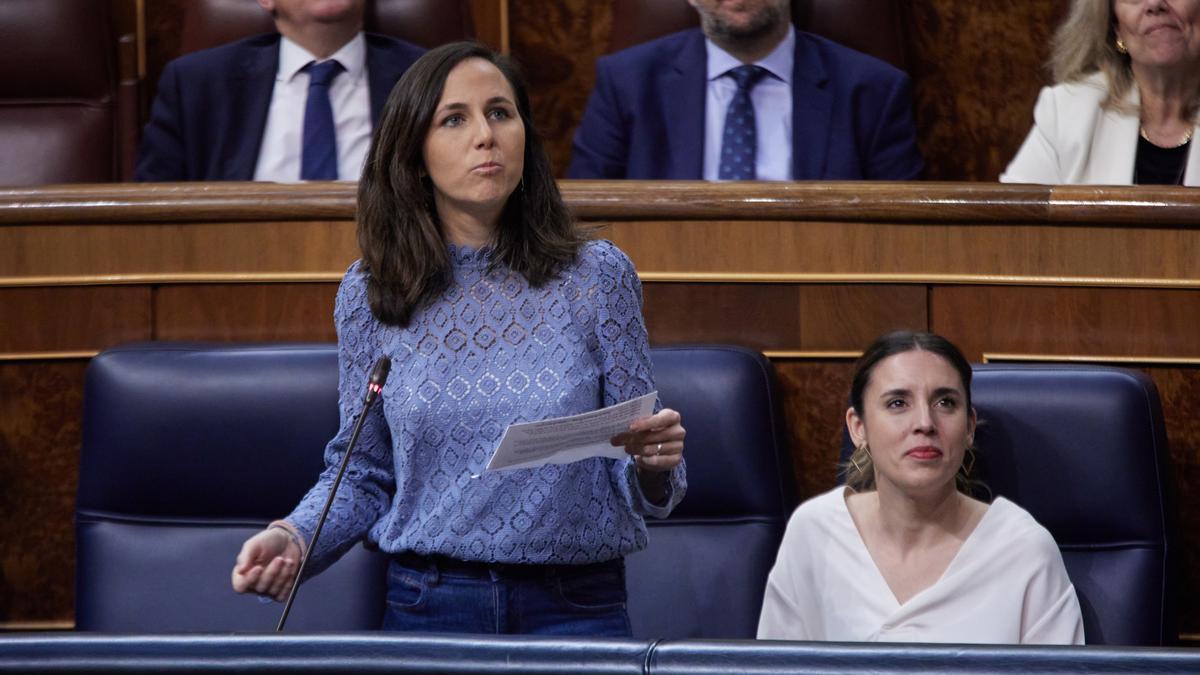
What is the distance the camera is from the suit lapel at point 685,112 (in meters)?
1.68

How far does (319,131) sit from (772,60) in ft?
1.61

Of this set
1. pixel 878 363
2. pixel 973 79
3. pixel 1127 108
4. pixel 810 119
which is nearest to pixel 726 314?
pixel 878 363

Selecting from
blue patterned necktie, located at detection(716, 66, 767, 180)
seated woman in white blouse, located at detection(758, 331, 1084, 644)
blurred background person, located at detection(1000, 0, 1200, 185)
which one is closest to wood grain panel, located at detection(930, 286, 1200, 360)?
seated woman in white blouse, located at detection(758, 331, 1084, 644)

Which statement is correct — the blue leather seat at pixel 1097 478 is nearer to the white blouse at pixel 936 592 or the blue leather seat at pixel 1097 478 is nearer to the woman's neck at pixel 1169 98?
the white blouse at pixel 936 592

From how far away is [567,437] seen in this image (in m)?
0.87

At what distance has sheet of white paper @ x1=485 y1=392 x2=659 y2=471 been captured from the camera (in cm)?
85

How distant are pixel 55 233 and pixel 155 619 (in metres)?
0.38

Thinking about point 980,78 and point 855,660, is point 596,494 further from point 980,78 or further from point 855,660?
point 980,78

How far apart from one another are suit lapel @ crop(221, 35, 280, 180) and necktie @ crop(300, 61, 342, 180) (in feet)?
0.16

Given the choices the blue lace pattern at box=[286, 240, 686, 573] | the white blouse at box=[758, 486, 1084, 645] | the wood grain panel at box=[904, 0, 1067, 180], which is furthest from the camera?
the wood grain panel at box=[904, 0, 1067, 180]

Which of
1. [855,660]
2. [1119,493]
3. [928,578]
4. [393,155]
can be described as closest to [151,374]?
[393,155]

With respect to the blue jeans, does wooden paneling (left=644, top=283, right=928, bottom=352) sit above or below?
above

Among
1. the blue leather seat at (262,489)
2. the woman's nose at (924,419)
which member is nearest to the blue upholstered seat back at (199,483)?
the blue leather seat at (262,489)

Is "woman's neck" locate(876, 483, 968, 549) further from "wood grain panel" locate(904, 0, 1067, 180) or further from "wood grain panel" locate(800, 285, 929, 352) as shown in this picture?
"wood grain panel" locate(904, 0, 1067, 180)
